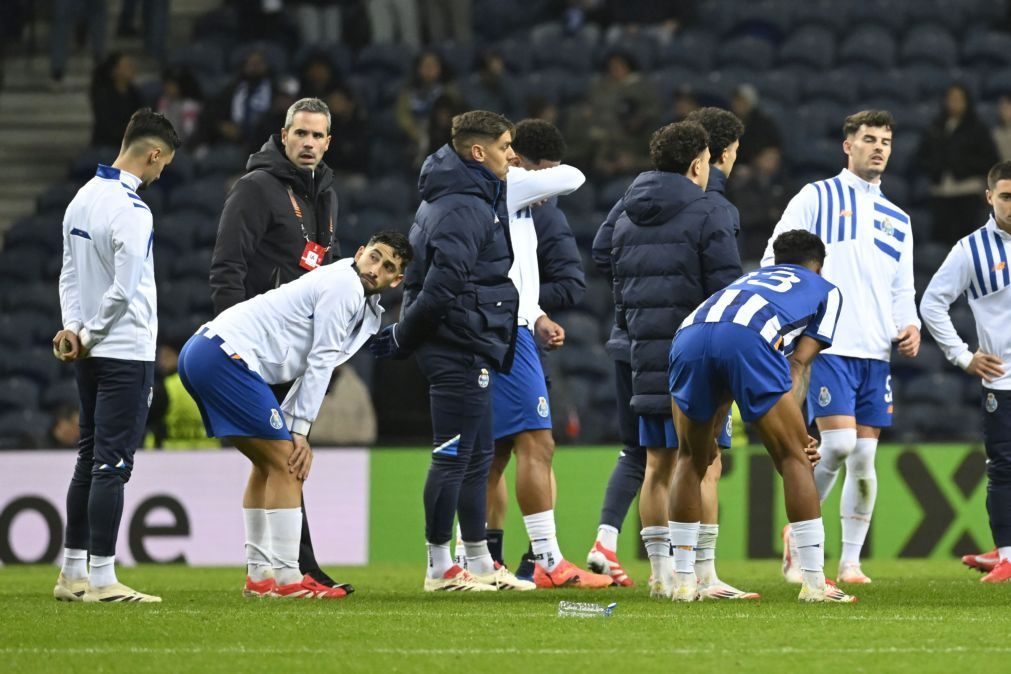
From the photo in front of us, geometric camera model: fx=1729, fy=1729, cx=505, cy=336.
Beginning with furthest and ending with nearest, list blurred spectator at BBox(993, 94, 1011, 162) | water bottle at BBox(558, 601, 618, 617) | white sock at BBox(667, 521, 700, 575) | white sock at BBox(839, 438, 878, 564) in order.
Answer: blurred spectator at BBox(993, 94, 1011, 162), white sock at BBox(839, 438, 878, 564), white sock at BBox(667, 521, 700, 575), water bottle at BBox(558, 601, 618, 617)

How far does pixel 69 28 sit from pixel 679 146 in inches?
468

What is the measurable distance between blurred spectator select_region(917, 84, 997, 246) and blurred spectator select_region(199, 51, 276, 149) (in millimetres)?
6216

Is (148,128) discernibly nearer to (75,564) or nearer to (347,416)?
(75,564)

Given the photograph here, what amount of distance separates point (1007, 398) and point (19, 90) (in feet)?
42.8

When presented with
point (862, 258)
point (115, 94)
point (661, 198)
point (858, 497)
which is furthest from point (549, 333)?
point (115, 94)

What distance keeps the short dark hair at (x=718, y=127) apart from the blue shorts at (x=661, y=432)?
1.42m

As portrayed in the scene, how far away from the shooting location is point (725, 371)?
23.1ft

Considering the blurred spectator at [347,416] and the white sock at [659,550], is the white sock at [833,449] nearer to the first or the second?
the white sock at [659,550]

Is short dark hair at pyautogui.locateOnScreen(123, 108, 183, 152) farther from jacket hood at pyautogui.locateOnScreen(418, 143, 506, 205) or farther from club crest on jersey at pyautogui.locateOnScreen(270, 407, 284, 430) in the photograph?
club crest on jersey at pyautogui.locateOnScreen(270, 407, 284, 430)

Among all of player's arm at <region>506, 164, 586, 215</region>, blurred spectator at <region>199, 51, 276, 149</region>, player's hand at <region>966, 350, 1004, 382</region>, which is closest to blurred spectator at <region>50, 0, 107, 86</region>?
blurred spectator at <region>199, 51, 276, 149</region>

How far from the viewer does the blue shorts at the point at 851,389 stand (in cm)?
884

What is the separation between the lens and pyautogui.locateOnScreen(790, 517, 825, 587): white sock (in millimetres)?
7094

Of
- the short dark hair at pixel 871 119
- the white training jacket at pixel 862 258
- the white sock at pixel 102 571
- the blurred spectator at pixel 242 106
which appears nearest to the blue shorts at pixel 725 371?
the white training jacket at pixel 862 258

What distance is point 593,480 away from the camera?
484 inches
